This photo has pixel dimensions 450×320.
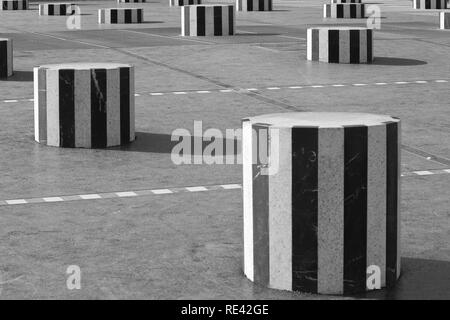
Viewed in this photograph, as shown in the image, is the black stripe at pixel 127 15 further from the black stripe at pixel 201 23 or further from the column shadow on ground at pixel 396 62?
the column shadow on ground at pixel 396 62

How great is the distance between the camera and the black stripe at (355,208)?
18.6 feet

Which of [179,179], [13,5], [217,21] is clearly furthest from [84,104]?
[13,5]

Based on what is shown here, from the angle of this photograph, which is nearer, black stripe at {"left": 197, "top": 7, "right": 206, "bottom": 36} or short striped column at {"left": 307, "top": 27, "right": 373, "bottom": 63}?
short striped column at {"left": 307, "top": 27, "right": 373, "bottom": 63}

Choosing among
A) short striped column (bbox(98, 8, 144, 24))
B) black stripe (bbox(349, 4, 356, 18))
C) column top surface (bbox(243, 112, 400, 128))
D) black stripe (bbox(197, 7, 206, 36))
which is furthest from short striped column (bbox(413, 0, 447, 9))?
column top surface (bbox(243, 112, 400, 128))

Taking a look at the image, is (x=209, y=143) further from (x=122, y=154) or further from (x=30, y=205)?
(x=30, y=205)

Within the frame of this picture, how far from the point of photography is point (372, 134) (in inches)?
224

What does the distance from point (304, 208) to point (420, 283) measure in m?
0.72

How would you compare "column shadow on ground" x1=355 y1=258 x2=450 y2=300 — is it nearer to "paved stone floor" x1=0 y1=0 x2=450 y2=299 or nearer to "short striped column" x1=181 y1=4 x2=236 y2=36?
"paved stone floor" x1=0 y1=0 x2=450 y2=299

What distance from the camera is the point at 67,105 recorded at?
10.1m

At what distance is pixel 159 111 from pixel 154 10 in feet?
78.4

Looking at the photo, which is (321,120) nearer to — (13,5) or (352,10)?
(352,10)

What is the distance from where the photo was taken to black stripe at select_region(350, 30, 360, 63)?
56.4 ft

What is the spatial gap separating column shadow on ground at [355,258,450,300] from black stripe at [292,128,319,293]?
280 millimetres
